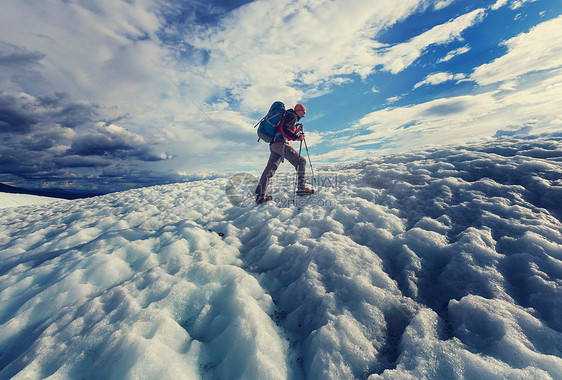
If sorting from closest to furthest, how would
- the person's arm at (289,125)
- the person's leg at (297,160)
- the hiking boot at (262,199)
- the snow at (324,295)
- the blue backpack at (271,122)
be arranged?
the snow at (324,295) < the person's arm at (289,125) < the blue backpack at (271,122) < the hiking boot at (262,199) < the person's leg at (297,160)

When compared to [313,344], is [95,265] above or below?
above

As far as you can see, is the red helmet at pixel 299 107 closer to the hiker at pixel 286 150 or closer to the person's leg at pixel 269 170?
the hiker at pixel 286 150

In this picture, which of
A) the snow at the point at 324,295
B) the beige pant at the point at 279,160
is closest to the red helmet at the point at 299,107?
the beige pant at the point at 279,160

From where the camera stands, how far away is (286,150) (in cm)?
914

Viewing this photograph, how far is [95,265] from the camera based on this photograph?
4.77 metres

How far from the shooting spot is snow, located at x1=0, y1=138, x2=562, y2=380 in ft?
8.43

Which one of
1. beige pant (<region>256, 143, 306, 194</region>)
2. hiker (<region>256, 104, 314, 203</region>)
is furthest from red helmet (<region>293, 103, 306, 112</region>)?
beige pant (<region>256, 143, 306, 194</region>)

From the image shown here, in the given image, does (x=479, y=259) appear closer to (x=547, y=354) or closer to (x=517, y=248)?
(x=517, y=248)

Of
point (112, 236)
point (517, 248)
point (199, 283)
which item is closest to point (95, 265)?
point (112, 236)

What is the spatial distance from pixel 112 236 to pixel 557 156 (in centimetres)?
1356

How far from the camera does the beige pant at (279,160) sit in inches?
355

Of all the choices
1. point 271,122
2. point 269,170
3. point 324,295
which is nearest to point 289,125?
point 271,122

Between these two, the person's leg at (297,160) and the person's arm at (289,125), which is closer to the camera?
the person's arm at (289,125)

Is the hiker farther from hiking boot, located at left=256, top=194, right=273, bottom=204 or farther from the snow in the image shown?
the snow
